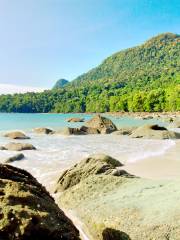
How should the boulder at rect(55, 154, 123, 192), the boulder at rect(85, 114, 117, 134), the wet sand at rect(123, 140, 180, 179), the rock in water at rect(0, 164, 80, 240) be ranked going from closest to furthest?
the rock in water at rect(0, 164, 80, 240), the boulder at rect(55, 154, 123, 192), the wet sand at rect(123, 140, 180, 179), the boulder at rect(85, 114, 117, 134)

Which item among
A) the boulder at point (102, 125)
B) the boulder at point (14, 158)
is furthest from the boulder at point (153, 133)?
the boulder at point (14, 158)

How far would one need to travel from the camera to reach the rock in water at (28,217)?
4.18 metres

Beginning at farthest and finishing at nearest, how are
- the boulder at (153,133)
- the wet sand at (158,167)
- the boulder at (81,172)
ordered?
the boulder at (153,133)
the wet sand at (158,167)
the boulder at (81,172)

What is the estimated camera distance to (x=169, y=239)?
5793mm

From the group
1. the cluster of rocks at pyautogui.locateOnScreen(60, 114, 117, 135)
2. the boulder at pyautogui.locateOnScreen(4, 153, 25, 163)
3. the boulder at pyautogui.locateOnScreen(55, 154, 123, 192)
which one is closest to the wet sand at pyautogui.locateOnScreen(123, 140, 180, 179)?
the boulder at pyautogui.locateOnScreen(55, 154, 123, 192)

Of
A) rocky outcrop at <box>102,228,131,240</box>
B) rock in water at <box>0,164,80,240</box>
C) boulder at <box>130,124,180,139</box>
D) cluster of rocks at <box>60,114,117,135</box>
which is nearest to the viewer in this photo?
rock in water at <box>0,164,80,240</box>

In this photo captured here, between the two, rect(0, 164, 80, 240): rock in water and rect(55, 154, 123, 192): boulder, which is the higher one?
rect(0, 164, 80, 240): rock in water

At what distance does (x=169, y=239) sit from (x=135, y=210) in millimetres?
1151

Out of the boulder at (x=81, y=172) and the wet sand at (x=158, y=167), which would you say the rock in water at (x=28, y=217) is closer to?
the boulder at (x=81, y=172)

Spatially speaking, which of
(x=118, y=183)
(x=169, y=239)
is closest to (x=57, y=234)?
(x=169, y=239)

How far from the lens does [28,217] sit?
14.3ft

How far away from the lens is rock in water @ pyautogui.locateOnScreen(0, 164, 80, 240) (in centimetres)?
418

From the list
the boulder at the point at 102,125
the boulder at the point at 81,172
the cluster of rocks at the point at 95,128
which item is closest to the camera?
A: the boulder at the point at 81,172

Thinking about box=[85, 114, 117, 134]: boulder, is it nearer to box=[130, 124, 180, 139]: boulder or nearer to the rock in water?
box=[130, 124, 180, 139]: boulder
